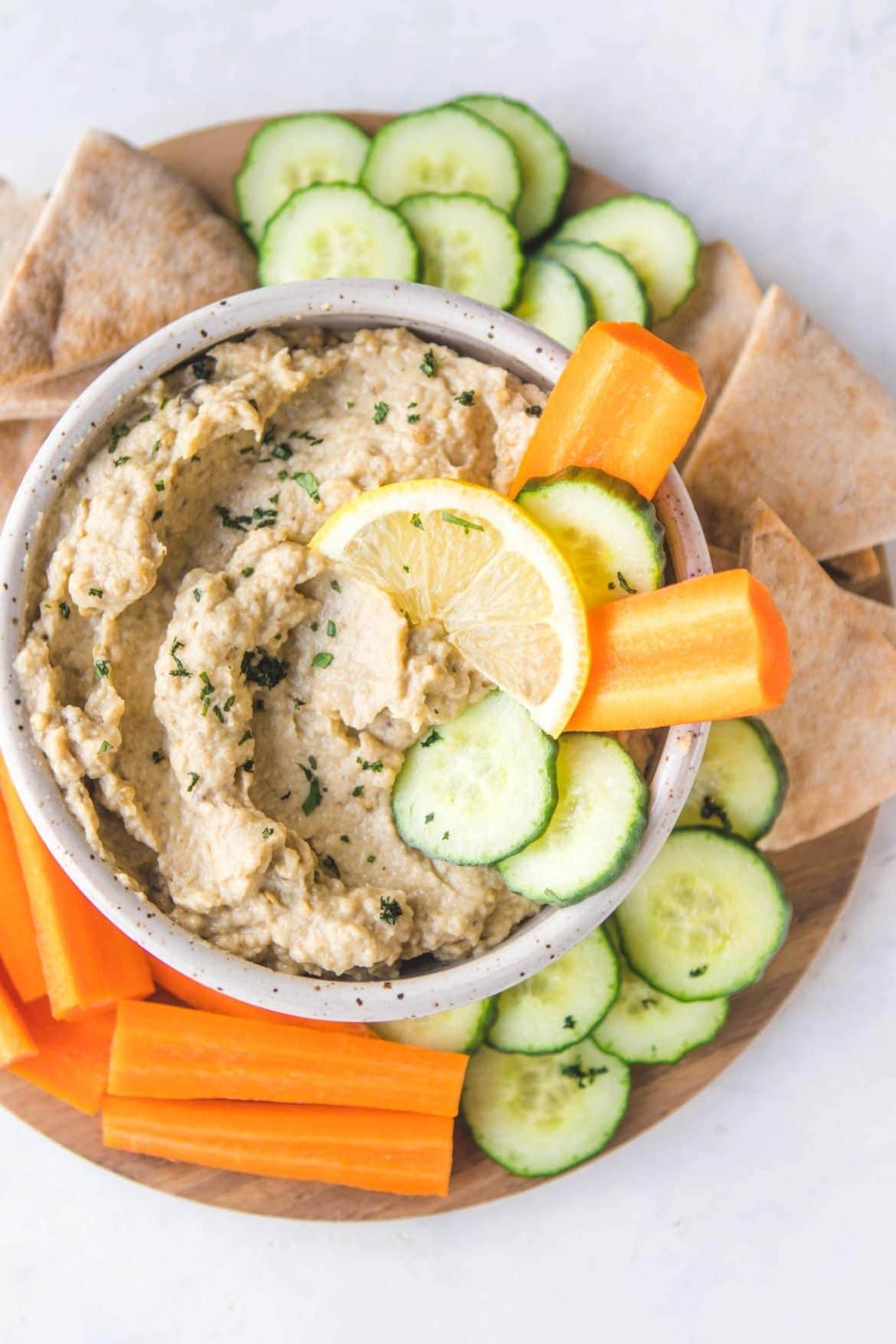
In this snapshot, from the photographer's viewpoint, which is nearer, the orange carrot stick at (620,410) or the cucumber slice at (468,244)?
the orange carrot stick at (620,410)

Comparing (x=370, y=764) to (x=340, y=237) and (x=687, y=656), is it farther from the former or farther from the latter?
(x=340, y=237)

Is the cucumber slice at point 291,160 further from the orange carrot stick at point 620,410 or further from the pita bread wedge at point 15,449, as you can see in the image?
the orange carrot stick at point 620,410

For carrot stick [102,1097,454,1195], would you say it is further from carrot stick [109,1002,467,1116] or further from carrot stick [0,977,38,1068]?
carrot stick [0,977,38,1068]

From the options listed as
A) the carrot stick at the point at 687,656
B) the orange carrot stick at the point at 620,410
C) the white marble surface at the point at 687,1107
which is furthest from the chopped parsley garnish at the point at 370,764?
the white marble surface at the point at 687,1107

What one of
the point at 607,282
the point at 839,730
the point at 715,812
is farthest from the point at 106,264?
the point at 839,730

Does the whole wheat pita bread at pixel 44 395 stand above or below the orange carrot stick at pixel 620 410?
below

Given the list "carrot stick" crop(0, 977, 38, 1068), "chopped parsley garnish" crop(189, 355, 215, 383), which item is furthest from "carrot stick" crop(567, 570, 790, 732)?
"carrot stick" crop(0, 977, 38, 1068)
